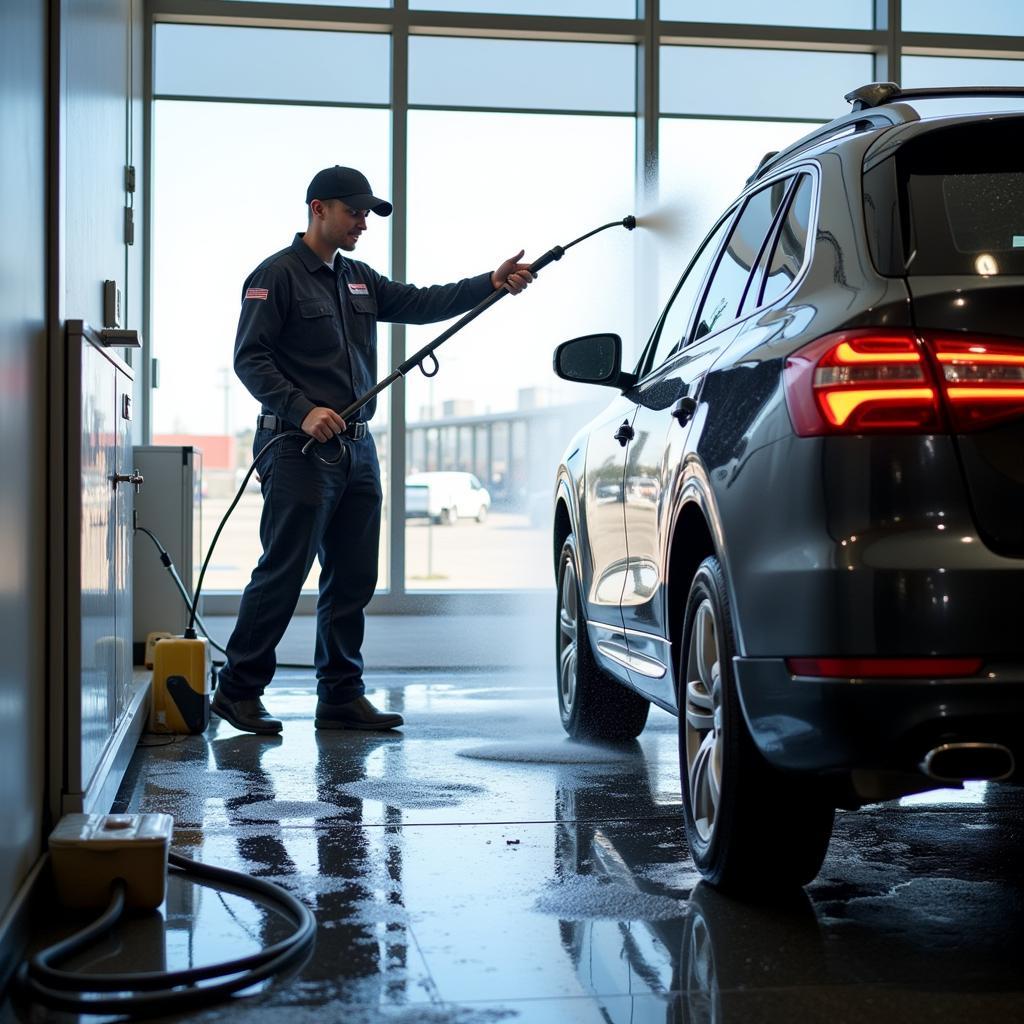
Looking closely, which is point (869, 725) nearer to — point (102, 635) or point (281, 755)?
point (102, 635)

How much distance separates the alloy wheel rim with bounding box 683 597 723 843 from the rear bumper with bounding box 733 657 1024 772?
42cm

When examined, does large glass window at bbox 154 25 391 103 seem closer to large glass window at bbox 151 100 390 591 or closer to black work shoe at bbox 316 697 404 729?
large glass window at bbox 151 100 390 591

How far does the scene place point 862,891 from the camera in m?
3.04

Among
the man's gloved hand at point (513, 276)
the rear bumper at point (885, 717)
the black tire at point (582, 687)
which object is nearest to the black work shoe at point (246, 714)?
the black tire at point (582, 687)

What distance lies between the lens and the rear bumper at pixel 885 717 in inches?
87.5

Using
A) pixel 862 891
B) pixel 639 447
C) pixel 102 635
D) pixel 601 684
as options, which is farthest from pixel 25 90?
pixel 601 684

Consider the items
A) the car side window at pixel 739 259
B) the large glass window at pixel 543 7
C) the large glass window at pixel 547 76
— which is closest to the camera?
the car side window at pixel 739 259

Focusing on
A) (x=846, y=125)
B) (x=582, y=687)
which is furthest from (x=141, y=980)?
(x=582, y=687)

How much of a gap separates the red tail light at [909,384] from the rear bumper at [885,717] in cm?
40

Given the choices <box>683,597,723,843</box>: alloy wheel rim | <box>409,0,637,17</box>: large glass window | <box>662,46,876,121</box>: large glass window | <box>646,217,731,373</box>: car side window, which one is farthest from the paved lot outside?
<box>683,597,723,843</box>: alloy wheel rim

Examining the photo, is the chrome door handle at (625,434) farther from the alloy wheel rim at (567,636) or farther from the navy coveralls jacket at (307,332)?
the navy coveralls jacket at (307,332)

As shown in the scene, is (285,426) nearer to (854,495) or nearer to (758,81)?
(854,495)

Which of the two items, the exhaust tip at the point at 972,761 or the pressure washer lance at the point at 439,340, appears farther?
the pressure washer lance at the point at 439,340

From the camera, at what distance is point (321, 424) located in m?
5.09
